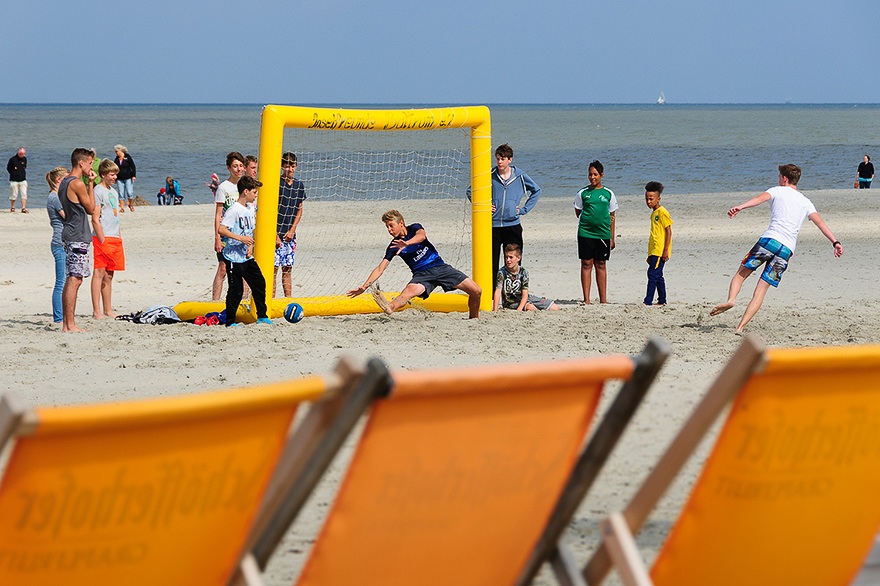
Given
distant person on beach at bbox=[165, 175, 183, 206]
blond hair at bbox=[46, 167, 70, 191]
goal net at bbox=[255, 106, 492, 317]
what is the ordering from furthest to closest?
distant person on beach at bbox=[165, 175, 183, 206], goal net at bbox=[255, 106, 492, 317], blond hair at bbox=[46, 167, 70, 191]

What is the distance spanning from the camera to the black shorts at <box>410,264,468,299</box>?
7836mm

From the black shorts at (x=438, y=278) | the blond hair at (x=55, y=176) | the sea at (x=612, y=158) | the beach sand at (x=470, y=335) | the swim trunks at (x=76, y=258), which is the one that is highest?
the sea at (x=612, y=158)

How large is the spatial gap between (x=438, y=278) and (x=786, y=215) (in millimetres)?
2831

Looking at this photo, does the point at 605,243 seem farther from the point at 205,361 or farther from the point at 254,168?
the point at 205,361

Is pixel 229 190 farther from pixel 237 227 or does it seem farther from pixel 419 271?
pixel 419 271

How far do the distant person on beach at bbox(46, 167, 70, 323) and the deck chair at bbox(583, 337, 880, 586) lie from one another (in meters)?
6.24

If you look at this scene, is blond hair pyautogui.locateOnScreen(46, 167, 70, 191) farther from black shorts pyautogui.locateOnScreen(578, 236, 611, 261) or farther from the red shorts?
black shorts pyautogui.locateOnScreen(578, 236, 611, 261)

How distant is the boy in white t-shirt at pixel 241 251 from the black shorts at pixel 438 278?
4.28 ft

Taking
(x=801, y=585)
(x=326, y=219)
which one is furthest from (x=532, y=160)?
(x=801, y=585)

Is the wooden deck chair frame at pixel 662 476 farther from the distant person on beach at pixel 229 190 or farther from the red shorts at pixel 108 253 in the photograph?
the red shorts at pixel 108 253

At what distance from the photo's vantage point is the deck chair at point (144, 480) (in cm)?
160

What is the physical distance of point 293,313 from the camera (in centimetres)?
784

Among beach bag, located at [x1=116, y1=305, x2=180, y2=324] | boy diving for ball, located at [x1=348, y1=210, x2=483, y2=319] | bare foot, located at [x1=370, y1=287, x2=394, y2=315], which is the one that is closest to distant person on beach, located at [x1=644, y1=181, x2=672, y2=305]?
boy diving for ball, located at [x1=348, y1=210, x2=483, y2=319]

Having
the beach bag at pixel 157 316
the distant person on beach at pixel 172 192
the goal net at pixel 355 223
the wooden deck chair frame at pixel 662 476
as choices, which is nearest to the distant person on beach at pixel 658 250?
the goal net at pixel 355 223
